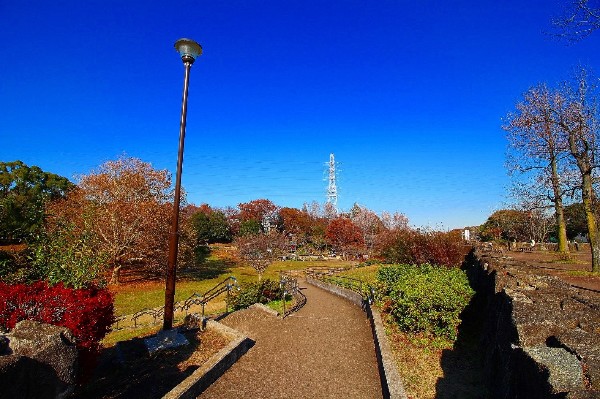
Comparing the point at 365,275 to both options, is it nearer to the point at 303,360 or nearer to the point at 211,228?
the point at 303,360

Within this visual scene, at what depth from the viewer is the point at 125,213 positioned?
25.0 m

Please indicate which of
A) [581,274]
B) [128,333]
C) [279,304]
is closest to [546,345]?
[279,304]

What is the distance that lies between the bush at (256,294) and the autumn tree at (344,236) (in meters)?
31.2

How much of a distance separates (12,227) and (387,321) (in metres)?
16.0

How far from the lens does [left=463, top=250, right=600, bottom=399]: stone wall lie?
319 cm

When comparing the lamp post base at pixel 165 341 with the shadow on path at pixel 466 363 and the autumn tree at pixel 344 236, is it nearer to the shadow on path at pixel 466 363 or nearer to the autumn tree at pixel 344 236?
the shadow on path at pixel 466 363

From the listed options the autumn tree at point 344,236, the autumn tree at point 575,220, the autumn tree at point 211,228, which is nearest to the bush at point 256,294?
the autumn tree at point 344,236

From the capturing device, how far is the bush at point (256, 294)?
15868mm

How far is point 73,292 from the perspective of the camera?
654cm

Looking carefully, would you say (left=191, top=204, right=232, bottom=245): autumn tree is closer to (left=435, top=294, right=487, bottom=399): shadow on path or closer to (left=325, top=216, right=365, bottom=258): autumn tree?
(left=325, top=216, right=365, bottom=258): autumn tree

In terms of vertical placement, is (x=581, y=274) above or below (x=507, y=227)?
below

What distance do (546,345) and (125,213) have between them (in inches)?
1015

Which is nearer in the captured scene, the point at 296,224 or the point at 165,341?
the point at 165,341

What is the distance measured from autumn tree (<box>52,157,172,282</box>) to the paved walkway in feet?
48.2
